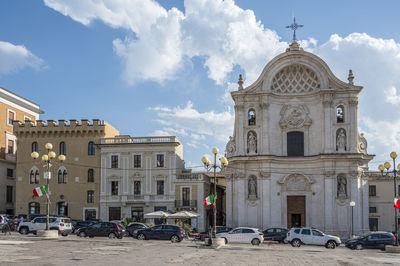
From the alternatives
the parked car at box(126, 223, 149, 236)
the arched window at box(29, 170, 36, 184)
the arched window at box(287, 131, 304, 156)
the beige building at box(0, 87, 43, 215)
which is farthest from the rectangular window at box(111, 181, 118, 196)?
the arched window at box(287, 131, 304, 156)

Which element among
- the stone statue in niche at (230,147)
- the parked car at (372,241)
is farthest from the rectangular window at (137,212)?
the parked car at (372,241)

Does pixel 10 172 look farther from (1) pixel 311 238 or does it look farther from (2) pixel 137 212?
(1) pixel 311 238

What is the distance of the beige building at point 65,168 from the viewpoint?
58.4 metres

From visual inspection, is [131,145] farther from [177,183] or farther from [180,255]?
[180,255]

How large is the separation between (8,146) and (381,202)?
48.4m

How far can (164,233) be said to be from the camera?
38.7 m

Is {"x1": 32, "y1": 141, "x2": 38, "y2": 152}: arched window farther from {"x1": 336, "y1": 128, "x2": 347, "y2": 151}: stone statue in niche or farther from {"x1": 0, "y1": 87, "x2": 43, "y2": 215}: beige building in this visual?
{"x1": 336, "y1": 128, "x2": 347, "y2": 151}: stone statue in niche

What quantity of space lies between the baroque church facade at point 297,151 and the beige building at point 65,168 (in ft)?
54.1

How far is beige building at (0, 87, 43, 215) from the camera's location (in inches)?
2458

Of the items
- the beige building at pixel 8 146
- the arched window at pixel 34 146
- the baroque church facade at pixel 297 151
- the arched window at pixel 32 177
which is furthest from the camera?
the beige building at pixel 8 146

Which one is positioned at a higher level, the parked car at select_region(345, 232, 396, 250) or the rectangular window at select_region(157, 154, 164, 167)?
the rectangular window at select_region(157, 154, 164, 167)

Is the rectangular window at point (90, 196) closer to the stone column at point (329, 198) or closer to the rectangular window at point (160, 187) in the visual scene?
the rectangular window at point (160, 187)

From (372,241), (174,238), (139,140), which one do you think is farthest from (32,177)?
(372,241)

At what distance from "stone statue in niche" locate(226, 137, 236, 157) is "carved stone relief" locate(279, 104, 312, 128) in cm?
572
